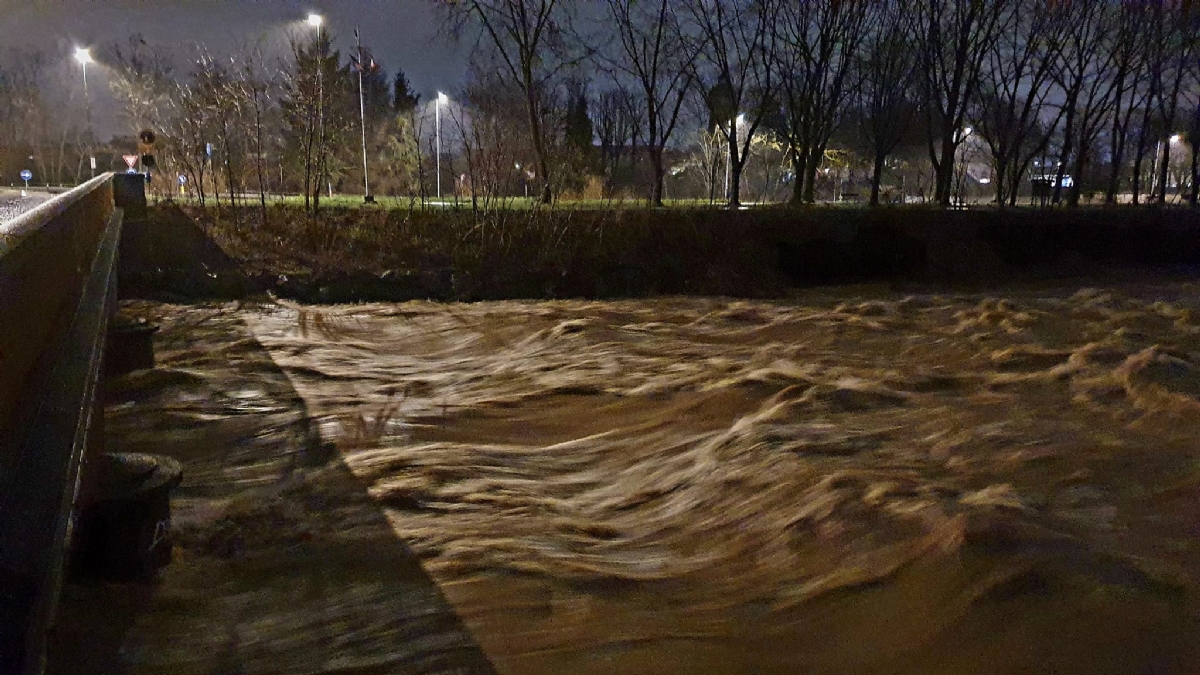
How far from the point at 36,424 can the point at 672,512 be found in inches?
156

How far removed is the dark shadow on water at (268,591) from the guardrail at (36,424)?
83 centimetres

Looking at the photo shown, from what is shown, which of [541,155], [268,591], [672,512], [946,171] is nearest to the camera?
[268,591]

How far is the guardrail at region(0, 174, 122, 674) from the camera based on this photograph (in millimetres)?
2520

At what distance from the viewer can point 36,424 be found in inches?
136

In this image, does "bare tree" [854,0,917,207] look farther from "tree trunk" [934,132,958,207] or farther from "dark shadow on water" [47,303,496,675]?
"dark shadow on water" [47,303,496,675]

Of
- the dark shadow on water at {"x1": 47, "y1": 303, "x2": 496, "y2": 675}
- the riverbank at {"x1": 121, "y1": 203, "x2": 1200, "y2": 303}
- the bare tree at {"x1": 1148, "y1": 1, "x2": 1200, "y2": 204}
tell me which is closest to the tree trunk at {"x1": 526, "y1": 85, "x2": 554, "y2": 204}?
the riverbank at {"x1": 121, "y1": 203, "x2": 1200, "y2": 303}

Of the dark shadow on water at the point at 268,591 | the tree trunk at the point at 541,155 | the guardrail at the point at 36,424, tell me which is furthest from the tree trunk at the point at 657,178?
→ the guardrail at the point at 36,424

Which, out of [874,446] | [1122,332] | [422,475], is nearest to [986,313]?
[1122,332]

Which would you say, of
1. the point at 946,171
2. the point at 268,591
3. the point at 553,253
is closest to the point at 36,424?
the point at 268,591

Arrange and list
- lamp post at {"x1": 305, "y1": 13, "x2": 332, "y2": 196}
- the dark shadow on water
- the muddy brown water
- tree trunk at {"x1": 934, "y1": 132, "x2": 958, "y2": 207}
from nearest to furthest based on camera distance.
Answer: the dark shadow on water → the muddy brown water → lamp post at {"x1": 305, "y1": 13, "x2": 332, "y2": 196} → tree trunk at {"x1": 934, "y1": 132, "x2": 958, "y2": 207}

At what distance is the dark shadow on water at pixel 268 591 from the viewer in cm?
434

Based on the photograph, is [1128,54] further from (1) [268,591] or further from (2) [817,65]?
(1) [268,591]

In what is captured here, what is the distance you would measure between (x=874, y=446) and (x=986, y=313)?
25.3ft

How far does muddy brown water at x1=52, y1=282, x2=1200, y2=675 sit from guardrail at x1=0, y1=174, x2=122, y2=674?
1054 millimetres
